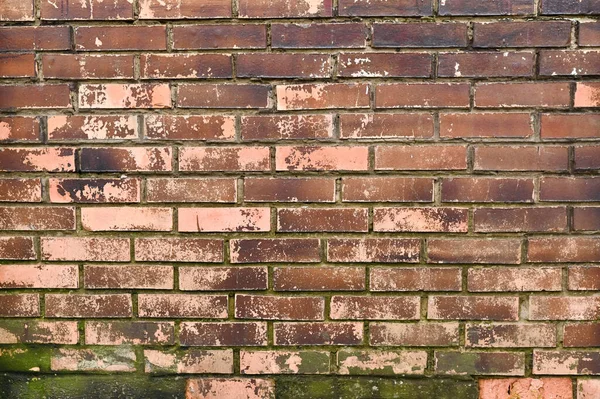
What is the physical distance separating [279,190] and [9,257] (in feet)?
2.72

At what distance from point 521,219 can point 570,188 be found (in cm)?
16

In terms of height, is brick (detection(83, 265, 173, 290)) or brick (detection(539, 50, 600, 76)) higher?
brick (detection(539, 50, 600, 76))

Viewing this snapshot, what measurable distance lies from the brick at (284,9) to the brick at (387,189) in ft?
1.58

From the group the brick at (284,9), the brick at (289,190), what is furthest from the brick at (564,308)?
the brick at (284,9)

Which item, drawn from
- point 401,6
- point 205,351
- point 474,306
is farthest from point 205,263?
point 401,6

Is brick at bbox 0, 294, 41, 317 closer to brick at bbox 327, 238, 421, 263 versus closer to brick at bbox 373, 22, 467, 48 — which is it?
brick at bbox 327, 238, 421, 263

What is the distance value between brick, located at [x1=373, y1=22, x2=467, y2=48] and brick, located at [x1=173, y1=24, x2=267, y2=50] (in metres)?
0.33

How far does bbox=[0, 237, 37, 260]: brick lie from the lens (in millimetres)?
1446

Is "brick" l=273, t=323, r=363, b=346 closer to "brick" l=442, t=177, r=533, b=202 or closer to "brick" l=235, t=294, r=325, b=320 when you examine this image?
"brick" l=235, t=294, r=325, b=320

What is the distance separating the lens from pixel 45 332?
4.81 feet

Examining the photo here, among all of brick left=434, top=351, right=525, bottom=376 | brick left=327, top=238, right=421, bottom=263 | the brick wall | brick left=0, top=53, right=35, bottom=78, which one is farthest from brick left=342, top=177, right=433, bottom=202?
brick left=0, top=53, right=35, bottom=78

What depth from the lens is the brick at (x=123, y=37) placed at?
140 cm

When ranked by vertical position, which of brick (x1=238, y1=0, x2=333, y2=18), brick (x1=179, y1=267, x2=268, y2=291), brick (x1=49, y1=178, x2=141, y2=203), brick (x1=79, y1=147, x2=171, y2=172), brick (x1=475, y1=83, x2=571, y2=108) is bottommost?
brick (x1=179, y1=267, x2=268, y2=291)

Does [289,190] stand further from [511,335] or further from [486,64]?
[511,335]
